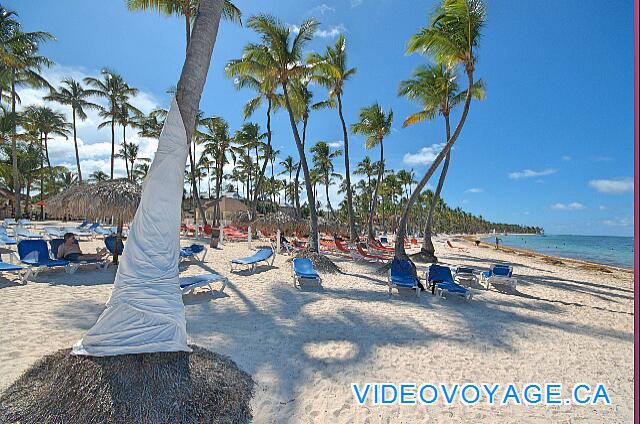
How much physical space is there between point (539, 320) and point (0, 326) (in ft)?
29.9

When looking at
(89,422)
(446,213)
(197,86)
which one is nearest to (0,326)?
(89,422)

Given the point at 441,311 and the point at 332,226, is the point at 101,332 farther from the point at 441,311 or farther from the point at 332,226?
the point at 332,226

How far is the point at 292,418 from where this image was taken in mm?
2912

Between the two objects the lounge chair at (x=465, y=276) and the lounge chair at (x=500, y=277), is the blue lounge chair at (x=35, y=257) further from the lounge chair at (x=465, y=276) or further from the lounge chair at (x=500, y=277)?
the lounge chair at (x=500, y=277)

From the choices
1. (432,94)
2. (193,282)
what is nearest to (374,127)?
(432,94)

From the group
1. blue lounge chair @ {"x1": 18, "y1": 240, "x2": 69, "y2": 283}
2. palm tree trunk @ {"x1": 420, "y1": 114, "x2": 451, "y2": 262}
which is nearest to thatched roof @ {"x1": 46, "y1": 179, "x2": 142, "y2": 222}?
blue lounge chair @ {"x1": 18, "y1": 240, "x2": 69, "y2": 283}

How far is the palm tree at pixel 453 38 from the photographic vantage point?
1073 cm

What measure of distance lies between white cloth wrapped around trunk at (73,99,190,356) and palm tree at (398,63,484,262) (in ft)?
44.8

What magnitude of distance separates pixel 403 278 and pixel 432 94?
10.7 m

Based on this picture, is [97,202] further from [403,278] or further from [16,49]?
[16,49]

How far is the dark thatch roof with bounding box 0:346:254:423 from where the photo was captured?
8.07 feet

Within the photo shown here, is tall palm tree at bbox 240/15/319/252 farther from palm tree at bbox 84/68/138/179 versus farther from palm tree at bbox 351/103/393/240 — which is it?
palm tree at bbox 84/68/138/179

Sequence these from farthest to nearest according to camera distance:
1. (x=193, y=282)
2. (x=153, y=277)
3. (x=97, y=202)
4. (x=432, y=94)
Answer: (x=432, y=94)
(x=97, y=202)
(x=193, y=282)
(x=153, y=277)

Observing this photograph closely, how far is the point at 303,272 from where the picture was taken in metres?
8.48
